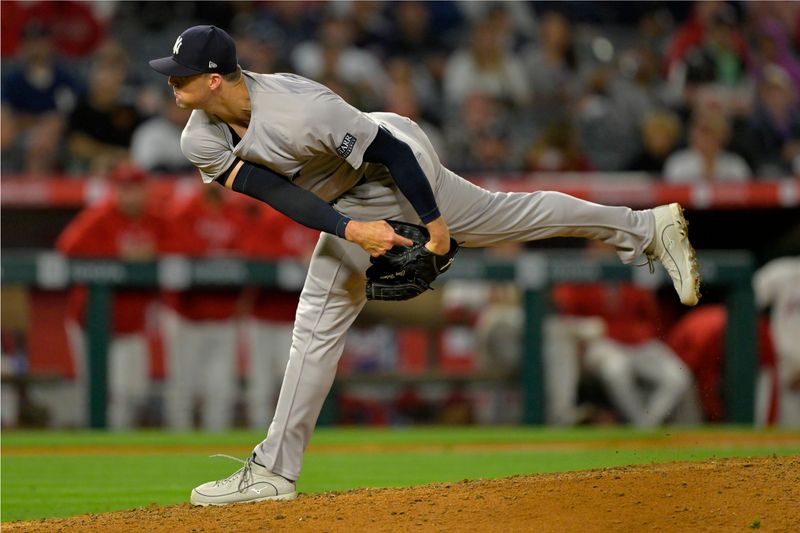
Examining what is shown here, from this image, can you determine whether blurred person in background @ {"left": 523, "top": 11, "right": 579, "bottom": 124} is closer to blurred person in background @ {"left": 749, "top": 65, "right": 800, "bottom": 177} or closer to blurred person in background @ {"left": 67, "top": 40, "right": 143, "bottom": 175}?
blurred person in background @ {"left": 749, "top": 65, "right": 800, "bottom": 177}

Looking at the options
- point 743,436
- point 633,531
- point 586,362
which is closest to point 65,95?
point 586,362

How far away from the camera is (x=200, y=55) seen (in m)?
4.02

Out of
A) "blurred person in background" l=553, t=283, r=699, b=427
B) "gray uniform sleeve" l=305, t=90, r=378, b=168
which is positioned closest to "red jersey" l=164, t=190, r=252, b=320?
"blurred person in background" l=553, t=283, r=699, b=427

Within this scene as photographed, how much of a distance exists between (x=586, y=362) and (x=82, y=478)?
4235 millimetres

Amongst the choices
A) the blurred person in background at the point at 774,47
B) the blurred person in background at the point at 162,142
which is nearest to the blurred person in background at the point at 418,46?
the blurred person in background at the point at 162,142

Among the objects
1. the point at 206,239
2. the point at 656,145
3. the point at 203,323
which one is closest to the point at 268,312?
the point at 203,323

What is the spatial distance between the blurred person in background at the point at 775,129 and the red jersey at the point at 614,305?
202 cm

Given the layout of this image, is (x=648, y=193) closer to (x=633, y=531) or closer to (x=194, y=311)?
(x=194, y=311)

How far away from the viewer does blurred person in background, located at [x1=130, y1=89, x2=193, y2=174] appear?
382 inches

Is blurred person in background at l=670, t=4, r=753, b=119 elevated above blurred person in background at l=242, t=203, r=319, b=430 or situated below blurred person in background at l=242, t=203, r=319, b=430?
above

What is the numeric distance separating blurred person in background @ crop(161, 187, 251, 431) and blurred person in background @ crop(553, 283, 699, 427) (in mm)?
2450

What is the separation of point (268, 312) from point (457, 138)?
246 centimetres

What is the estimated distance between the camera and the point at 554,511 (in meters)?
3.83

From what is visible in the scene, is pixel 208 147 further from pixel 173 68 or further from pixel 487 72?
pixel 487 72
